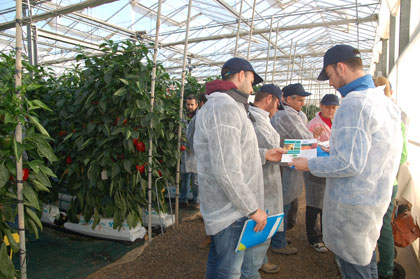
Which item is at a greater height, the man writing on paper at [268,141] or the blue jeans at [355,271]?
the man writing on paper at [268,141]

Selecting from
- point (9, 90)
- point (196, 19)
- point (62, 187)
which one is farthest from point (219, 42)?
point (9, 90)

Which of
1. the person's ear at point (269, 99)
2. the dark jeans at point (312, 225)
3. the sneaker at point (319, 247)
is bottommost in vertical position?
the sneaker at point (319, 247)

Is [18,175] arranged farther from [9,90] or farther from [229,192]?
[229,192]

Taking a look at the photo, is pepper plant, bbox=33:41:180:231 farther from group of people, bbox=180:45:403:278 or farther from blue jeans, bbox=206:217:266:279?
blue jeans, bbox=206:217:266:279

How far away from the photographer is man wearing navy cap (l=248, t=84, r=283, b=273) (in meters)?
2.31

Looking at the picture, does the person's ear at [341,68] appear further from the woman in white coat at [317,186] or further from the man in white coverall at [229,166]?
the woman in white coat at [317,186]

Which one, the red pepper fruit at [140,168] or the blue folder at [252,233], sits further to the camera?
the red pepper fruit at [140,168]

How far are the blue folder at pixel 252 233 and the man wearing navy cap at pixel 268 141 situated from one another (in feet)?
1.61

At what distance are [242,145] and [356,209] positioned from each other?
2.35 feet

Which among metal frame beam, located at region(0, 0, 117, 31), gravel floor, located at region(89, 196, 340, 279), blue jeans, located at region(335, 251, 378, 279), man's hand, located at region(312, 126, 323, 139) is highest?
metal frame beam, located at region(0, 0, 117, 31)

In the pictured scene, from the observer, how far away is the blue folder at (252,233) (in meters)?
1.61

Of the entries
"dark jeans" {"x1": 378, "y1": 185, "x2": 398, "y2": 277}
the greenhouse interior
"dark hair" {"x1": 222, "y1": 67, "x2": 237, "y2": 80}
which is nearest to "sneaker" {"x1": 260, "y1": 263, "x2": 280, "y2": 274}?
the greenhouse interior

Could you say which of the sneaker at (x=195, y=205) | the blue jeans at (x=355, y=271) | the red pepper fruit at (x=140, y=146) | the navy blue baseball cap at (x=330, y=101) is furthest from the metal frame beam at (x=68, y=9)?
the blue jeans at (x=355, y=271)

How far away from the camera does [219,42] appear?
1667cm
